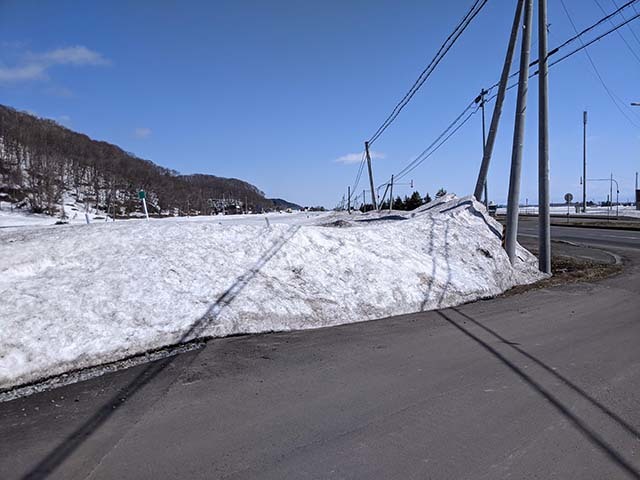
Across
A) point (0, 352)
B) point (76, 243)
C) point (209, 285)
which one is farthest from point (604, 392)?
point (76, 243)

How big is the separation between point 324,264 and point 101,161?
174 meters

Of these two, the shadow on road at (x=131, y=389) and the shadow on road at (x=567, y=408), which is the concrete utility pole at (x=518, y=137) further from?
the shadow on road at (x=131, y=389)

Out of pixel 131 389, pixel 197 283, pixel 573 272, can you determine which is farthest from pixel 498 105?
pixel 131 389

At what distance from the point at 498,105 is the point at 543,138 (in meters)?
2.33

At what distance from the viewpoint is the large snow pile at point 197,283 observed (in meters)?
5.16

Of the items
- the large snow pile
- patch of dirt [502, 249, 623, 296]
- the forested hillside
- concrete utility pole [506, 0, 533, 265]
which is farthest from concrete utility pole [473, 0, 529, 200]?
the forested hillside

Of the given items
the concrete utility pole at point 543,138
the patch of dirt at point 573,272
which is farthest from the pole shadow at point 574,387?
the concrete utility pole at point 543,138

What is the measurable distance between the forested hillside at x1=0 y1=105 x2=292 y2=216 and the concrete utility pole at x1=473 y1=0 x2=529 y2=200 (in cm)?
12092

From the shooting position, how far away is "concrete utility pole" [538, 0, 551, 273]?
11.1 metres

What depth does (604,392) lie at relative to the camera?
155 inches

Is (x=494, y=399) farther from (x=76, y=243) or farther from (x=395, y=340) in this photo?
(x=76, y=243)

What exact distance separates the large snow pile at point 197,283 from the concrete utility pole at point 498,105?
3880 millimetres

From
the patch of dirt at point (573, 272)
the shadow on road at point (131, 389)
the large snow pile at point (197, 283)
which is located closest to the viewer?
the shadow on road at point (131, 389)

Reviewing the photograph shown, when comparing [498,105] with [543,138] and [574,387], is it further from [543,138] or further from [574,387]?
[574,387]
